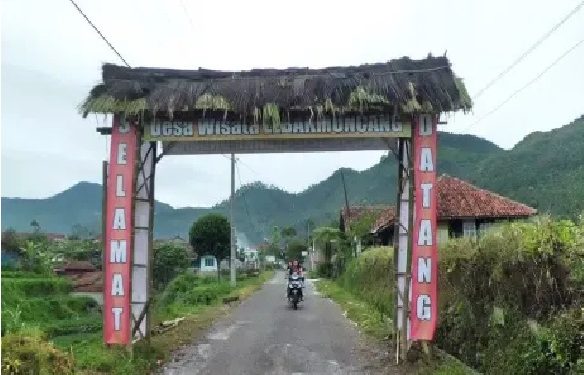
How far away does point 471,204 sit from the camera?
2803cm

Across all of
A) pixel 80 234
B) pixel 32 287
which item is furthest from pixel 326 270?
pixel 80 234

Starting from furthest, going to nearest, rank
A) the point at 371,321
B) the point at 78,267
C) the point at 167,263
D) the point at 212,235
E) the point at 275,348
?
the point at 78,267 → the point at 167,263 → the point at 212,235 → the point at 371,321 → the point at 275,348

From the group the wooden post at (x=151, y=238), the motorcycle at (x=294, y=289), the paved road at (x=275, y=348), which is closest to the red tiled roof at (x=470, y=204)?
the motorcycle at (x=294, y=289)

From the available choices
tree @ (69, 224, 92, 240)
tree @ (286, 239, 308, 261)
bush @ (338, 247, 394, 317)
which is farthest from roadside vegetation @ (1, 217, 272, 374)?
tree @ (286, 239, 308, 261)

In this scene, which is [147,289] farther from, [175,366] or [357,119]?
[357,119]

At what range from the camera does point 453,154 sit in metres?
65.0

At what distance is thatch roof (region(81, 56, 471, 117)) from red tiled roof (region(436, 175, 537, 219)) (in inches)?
724

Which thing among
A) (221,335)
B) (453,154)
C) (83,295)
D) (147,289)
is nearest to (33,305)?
(83,295)

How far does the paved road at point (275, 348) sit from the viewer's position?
941 cm

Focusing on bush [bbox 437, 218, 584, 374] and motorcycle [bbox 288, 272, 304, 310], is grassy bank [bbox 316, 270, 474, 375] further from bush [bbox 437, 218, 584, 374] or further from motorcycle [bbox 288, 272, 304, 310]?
motorcycle [bbox 288, 272, 304, 310]

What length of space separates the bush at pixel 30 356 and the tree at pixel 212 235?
38.7 metres

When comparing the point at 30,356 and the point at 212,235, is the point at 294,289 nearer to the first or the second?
the point at 30,356

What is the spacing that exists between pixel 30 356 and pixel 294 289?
596 inches

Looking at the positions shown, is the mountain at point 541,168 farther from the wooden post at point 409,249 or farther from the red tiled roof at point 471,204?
the wooden post at point 409,249
